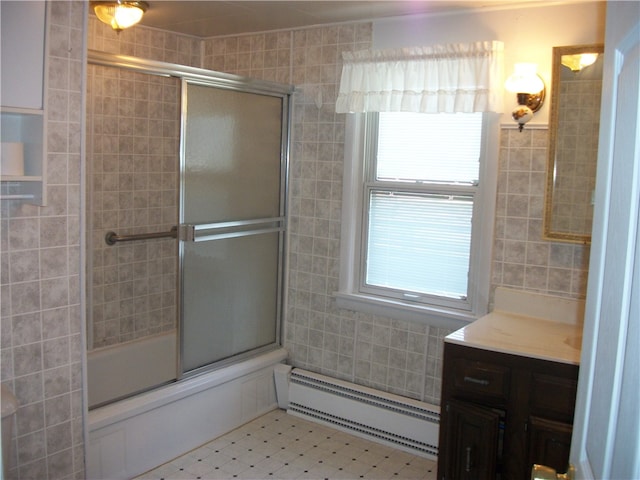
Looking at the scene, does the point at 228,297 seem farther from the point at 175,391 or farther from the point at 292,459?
the point at 292,459

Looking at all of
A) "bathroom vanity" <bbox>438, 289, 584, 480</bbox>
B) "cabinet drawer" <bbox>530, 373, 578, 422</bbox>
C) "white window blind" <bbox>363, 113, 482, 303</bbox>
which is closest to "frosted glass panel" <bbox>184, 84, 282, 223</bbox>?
"white window blind" <bbox>363, 113, 482, 303</bbox>

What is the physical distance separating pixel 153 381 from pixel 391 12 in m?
2.35

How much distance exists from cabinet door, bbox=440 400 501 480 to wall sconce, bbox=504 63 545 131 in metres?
1.30

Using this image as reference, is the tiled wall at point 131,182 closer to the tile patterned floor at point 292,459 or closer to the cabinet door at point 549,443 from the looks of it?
the tile patterned floor at point 292,459

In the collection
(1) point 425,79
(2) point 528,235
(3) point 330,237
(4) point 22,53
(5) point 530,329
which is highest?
(1) point 425,79

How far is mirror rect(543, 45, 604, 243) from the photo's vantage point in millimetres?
2670

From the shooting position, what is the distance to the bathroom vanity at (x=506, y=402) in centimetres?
232

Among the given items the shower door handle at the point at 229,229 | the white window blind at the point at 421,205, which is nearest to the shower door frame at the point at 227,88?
the shower door handle at the point at 229,229

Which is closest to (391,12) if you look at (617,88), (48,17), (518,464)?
(48,17)

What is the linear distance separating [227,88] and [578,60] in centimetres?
171

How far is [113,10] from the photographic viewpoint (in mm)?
2752

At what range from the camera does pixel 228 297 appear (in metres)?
3.46

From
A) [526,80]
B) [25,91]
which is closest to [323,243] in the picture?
[526,80]

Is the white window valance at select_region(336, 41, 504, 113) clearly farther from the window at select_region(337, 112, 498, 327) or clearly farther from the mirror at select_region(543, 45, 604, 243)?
the mirror at select_region(543, 45, 604, 243)
